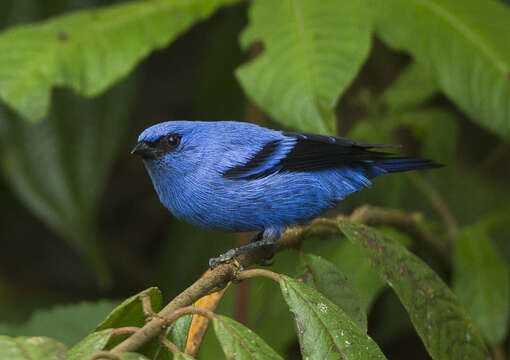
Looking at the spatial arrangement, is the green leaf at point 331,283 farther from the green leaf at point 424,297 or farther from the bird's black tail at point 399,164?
the bird's black tail at point 399,164

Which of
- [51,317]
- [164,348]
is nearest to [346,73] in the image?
[164,348]

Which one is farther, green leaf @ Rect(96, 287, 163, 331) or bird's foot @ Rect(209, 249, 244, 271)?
bird's foot @ Rect(209, 249, 244, 271)

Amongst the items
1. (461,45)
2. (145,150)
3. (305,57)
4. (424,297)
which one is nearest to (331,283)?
(424,297)

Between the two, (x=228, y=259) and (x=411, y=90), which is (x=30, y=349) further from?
(x=411, y=90)

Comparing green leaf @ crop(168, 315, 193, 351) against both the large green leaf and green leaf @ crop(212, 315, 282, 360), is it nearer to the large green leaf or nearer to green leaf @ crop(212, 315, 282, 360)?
the large green leaf

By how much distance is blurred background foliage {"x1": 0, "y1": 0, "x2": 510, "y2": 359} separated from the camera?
294 cm

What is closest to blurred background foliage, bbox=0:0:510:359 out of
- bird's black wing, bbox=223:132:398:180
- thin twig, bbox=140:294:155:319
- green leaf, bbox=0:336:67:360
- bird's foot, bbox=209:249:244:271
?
bird's black wing, bbox=223:132:398:180

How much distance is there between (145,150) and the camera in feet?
8.55

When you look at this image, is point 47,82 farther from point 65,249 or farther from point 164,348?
point 65,249

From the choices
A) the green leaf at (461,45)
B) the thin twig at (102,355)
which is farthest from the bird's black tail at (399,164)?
the thin twig at (102,355)

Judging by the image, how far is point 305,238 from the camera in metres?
2.31

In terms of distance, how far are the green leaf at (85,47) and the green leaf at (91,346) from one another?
1.70 m

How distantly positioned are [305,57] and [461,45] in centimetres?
85

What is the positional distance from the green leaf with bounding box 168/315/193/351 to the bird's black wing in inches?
39.8
